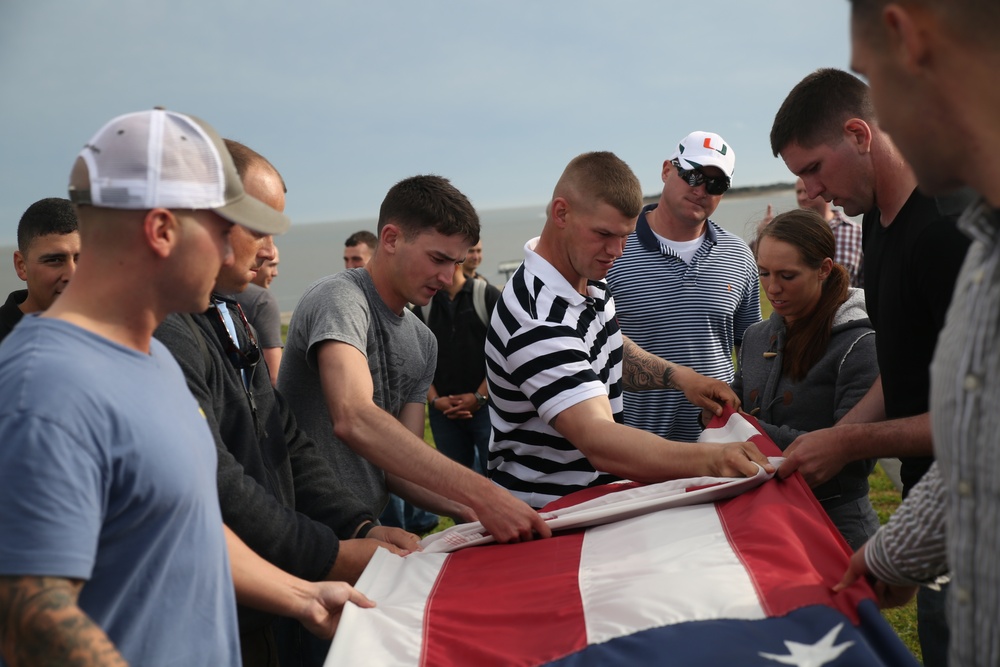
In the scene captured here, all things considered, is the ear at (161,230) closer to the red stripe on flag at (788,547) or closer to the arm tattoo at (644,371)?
the red stripe on flag at (788,547)

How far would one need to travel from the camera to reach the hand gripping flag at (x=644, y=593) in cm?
200

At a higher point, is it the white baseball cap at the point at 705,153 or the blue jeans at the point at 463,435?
the white baseball cap at the point at 705,153

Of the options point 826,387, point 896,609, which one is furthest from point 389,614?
point 896,609

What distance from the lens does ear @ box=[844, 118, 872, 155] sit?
3.04 meters

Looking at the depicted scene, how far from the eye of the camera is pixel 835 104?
10.2 ft

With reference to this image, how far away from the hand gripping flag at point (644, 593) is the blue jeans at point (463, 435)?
3888 mm

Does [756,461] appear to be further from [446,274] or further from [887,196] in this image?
[446,274]

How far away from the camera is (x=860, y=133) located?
305 centimetres

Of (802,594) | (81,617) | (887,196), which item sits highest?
(887,196)

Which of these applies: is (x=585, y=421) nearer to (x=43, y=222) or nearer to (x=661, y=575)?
(x=661, y=575)

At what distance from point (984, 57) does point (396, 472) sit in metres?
2.23

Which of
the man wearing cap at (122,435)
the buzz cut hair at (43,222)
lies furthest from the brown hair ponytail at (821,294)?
the buzz cut hair at (43,222)

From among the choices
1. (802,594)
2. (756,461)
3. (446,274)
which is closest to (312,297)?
(446,274)

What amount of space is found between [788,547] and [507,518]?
0.91m
